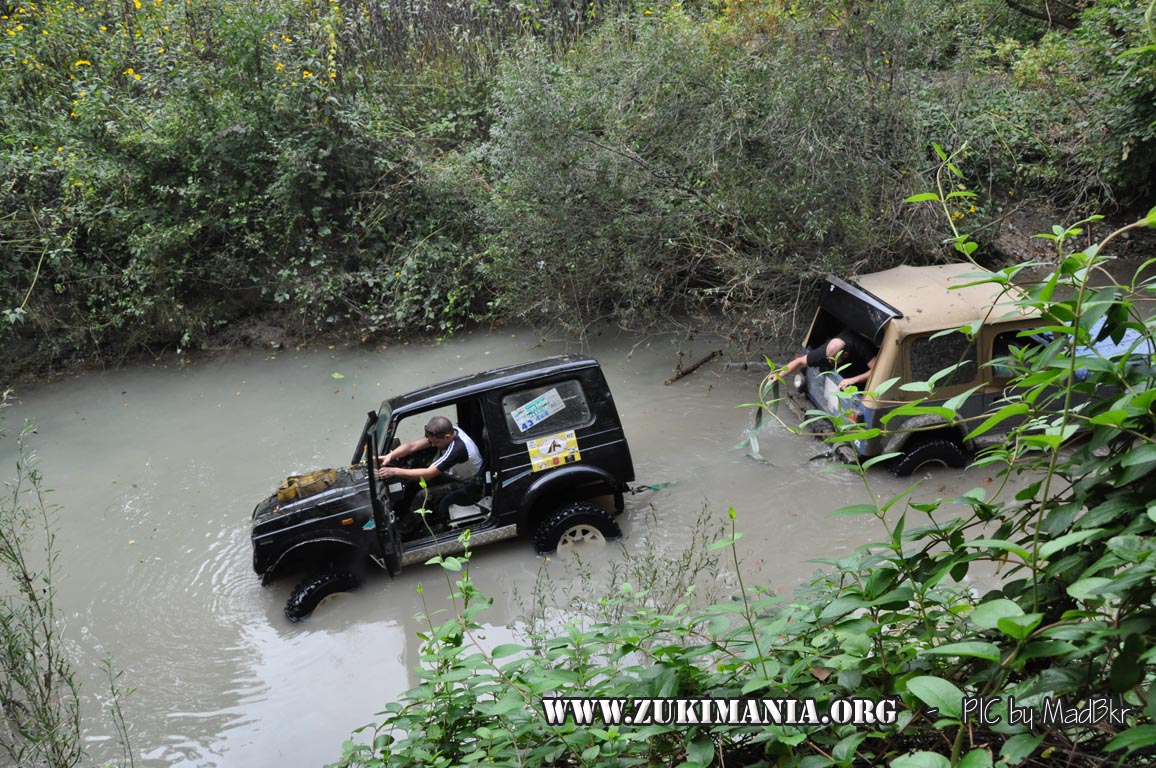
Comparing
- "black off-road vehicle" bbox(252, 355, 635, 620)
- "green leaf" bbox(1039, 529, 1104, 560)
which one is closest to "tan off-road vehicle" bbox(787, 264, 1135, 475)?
"black off-road vehicle" bbox(252, 355, 635, 620)

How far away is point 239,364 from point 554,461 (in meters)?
6.22

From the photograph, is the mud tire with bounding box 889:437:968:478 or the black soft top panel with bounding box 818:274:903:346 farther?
the mud tire with bounding box 889:437:968:478

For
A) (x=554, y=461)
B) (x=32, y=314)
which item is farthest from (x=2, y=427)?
(x=554, y=461)

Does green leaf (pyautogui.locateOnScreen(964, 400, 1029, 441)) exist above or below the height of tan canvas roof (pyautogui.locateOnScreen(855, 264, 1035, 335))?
above

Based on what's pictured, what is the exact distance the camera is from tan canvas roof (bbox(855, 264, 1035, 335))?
6.70 meters

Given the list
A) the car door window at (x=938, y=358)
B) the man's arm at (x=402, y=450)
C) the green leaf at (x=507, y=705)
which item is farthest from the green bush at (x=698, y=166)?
the green leaf at (x=507, y=705)

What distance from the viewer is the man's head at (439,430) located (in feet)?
20.8

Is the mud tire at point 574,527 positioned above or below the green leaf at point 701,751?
below

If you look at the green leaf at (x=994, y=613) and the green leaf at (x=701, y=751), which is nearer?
the green leaf at (x=994, y=613)

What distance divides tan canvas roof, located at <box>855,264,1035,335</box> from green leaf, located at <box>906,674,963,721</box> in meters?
5.22

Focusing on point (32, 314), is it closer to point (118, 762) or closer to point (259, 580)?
point (259, 580)

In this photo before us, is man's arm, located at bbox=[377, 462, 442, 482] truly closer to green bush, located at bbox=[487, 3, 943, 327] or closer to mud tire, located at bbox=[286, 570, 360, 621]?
mud tire, located at bbox=[286, 570, 360, 621]

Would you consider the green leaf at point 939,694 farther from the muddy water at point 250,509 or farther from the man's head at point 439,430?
the man's head at point 439,430

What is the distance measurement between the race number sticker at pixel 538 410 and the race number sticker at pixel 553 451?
15 cm
